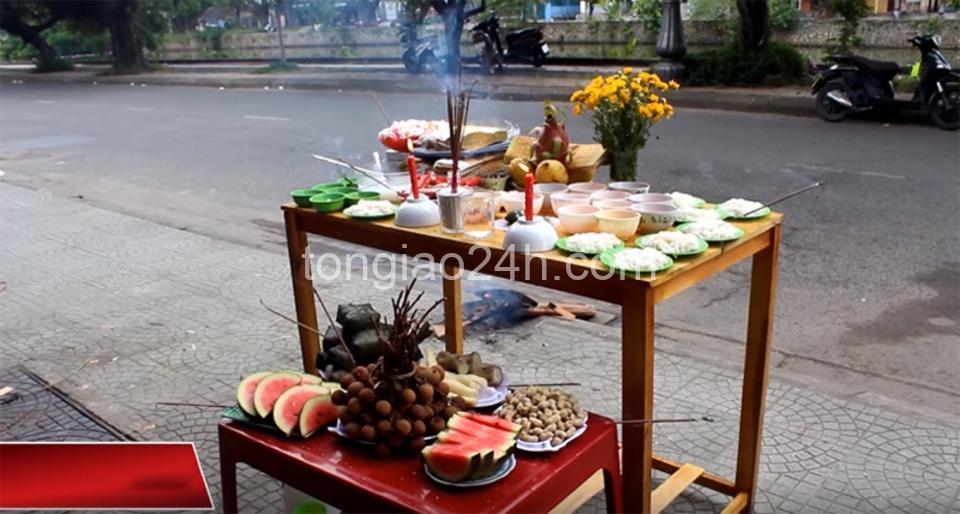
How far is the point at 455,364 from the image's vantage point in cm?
235

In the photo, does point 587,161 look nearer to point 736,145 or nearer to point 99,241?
point 99,241

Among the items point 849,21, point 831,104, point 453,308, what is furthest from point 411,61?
→ point 453,308

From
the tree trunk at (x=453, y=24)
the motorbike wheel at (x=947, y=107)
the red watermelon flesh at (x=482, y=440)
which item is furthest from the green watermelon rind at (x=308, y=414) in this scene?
the tree trunk at (x=453, y=24)

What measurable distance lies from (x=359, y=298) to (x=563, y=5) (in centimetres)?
2524

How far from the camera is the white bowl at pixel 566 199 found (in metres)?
2.36

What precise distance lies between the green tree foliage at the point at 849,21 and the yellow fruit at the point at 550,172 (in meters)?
11.0

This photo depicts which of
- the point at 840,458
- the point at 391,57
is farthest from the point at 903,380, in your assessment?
the point at 391,57

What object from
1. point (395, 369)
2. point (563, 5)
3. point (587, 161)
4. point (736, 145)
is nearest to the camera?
point (395, 369)

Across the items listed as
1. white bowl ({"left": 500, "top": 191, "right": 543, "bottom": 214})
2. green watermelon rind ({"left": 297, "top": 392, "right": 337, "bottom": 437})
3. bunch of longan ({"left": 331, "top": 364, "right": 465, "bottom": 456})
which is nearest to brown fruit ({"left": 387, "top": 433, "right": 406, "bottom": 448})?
bunch of longan ({"left": 331, "top": 364, "right": 465, "bottom": 456})

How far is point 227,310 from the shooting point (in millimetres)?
4332

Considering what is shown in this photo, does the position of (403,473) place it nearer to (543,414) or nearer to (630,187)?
(543,414)

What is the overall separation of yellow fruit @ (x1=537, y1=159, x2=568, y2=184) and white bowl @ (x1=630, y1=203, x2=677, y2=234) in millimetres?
421

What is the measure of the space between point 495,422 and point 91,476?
37.7 inches

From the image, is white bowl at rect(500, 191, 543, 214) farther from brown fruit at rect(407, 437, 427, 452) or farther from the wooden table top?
brown fruit at rect(407, 437, 427, 452)
